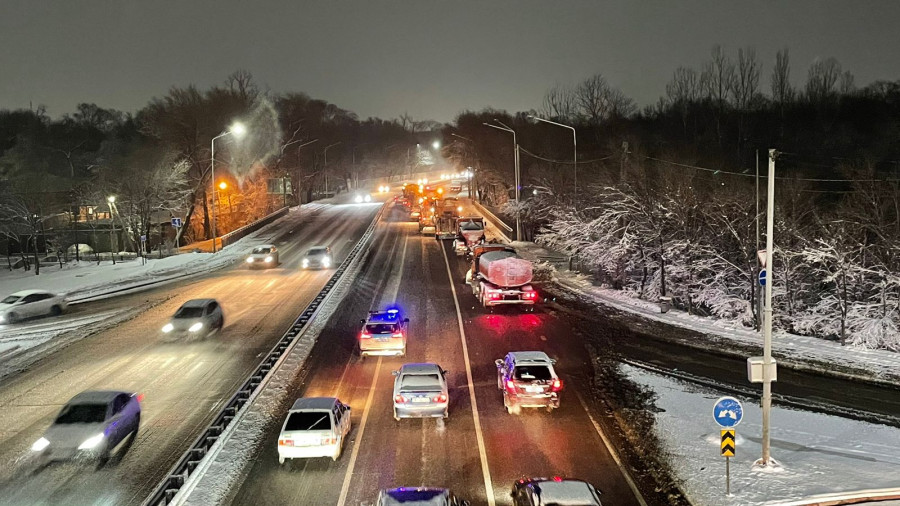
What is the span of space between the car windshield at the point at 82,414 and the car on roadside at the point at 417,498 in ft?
27.0

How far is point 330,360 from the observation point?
22.5m

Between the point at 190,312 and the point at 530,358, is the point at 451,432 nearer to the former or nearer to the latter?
the point at 530,358

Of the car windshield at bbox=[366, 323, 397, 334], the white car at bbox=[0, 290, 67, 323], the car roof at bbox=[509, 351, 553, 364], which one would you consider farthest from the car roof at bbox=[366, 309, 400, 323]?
the white car at bbox=[0, 290, 67, 323]

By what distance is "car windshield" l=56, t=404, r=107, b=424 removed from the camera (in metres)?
14.9

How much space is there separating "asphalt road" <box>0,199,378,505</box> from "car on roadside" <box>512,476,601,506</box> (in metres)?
7.57

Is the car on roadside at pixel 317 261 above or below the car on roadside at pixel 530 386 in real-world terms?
above

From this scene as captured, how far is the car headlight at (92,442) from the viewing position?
14.4 meters

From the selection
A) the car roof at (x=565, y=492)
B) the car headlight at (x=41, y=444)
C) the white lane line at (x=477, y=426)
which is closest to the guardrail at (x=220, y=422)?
the car headlight at (x=41, y=444)

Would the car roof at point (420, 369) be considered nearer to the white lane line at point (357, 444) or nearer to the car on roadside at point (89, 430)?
the white lane line at point (357, 444)

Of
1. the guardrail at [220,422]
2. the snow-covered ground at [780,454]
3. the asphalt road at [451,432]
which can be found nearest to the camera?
the guardrail at [220,422]

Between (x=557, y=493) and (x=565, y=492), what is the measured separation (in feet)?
0.44

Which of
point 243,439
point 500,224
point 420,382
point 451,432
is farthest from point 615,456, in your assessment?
point 500,224

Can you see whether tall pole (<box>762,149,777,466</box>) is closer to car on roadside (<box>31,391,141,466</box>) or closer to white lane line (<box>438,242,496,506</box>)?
white lane line (<box>438,242,496,506</box>)

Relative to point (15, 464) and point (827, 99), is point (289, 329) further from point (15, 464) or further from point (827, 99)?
point (827, 99)
